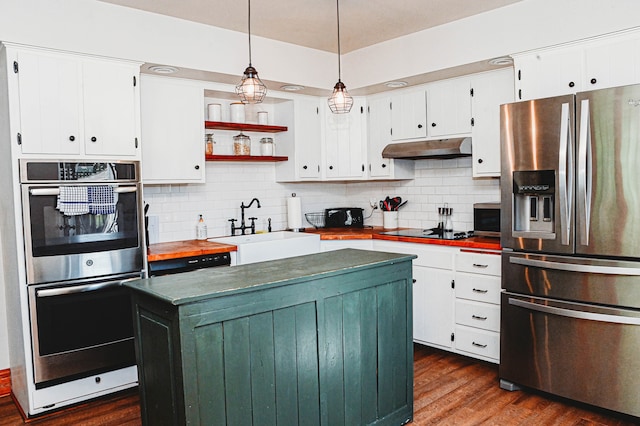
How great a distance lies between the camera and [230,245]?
4012 millimetres

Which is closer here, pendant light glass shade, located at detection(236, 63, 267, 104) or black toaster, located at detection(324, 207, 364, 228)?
pendant light glass shade, located at detection(236, 63, 267, 104)

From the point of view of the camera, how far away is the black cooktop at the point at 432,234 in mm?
4164

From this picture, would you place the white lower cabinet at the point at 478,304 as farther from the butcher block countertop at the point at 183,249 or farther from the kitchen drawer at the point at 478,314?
the butcher block countertop at the point at 183,249

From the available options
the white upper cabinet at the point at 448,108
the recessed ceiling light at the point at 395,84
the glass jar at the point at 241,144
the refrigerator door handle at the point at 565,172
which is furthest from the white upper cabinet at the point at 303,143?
the refrigerator door handle at the point at 565,172

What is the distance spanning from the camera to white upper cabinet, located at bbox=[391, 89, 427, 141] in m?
4.46

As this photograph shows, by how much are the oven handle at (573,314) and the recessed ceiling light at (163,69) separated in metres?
2.92

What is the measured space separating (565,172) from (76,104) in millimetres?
3073

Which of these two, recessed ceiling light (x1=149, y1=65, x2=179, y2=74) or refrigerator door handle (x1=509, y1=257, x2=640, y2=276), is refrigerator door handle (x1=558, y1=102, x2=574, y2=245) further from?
recessed ceiling light (x1=149, y1=65, x2=179, y2=74)

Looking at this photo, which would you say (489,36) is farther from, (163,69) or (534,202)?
(163,69)

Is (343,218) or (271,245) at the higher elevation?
(343,218)

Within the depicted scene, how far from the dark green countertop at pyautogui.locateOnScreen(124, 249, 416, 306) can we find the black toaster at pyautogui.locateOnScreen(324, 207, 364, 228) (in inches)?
90.6

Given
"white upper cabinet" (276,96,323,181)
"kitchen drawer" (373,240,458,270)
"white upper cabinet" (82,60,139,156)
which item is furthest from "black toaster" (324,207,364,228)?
"white upper cabinet" (82,60,139,156)

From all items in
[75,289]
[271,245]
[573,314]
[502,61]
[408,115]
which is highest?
[502,61]

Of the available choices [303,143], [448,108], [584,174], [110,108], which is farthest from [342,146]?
[584,174]
